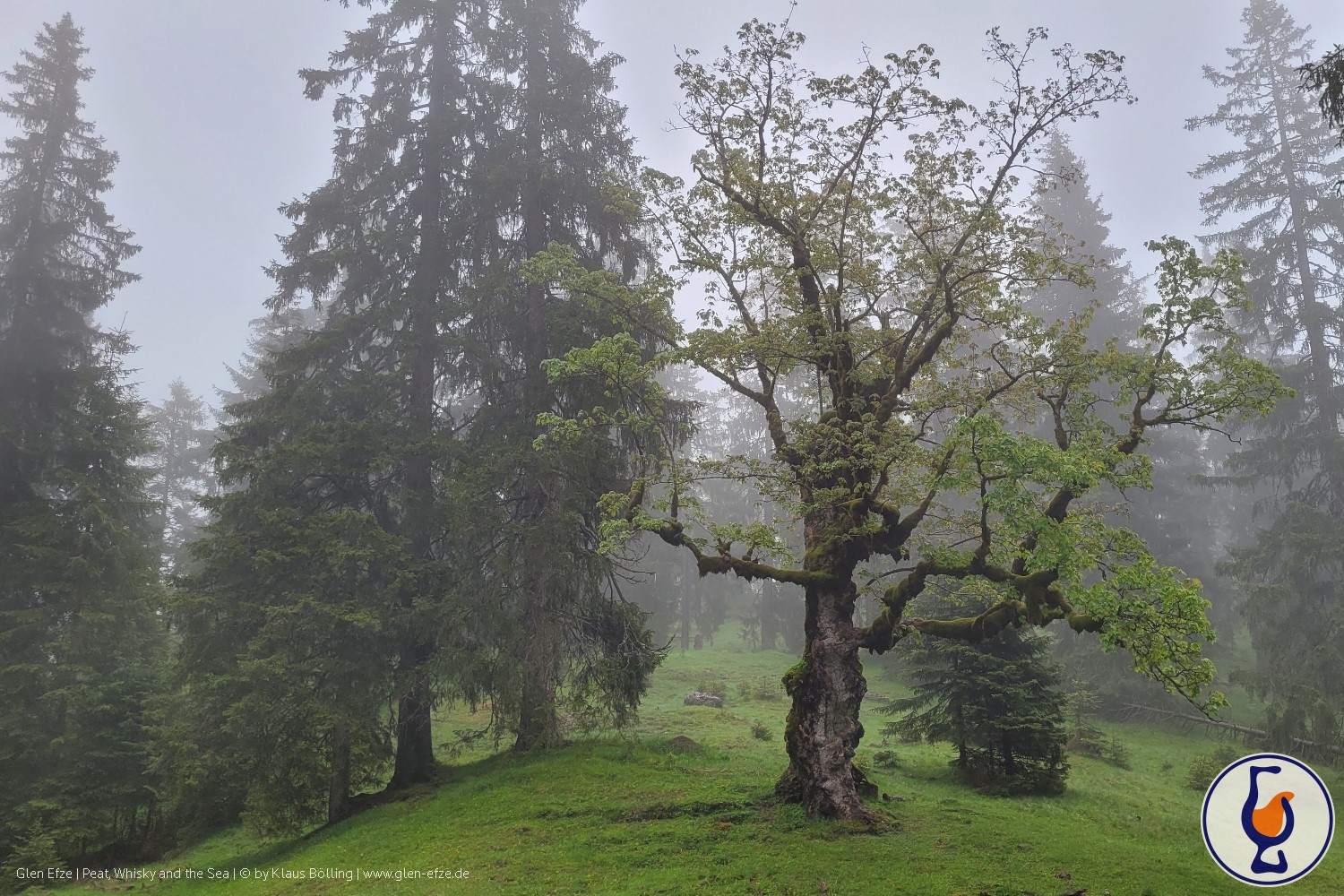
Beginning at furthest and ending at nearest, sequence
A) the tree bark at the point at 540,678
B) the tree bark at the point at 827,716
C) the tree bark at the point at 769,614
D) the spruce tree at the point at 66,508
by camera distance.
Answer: the tree bark at the point at 769,614 < the spruce tree at the point at 66,508 < the tree bark at the point at 540,678 < the tree bark at the point at 827,716

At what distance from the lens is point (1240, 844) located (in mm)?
6777

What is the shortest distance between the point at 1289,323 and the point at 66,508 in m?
33.0

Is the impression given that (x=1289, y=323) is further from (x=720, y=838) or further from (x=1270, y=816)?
(x=720, y=838)

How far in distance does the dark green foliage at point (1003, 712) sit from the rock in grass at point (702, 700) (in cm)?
1093

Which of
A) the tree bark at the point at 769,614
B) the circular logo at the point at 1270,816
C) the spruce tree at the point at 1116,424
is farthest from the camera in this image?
the tree bark at the point at 769,614

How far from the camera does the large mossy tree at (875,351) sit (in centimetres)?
948

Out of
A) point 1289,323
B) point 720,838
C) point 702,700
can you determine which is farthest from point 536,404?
point 1289,323

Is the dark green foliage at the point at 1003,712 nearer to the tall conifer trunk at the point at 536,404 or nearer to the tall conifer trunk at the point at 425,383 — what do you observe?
the tall conifer trunk at the point at 536,404

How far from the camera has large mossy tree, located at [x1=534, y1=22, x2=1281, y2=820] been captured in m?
9.48

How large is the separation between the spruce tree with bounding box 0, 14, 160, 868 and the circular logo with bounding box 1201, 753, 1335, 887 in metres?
17.3

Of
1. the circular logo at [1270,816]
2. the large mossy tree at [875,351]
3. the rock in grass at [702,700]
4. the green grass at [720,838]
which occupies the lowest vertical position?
the rock in grass at [702,700]

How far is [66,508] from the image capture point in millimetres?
18109

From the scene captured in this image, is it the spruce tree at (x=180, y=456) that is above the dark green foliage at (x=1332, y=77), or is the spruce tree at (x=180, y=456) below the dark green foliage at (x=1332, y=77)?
above

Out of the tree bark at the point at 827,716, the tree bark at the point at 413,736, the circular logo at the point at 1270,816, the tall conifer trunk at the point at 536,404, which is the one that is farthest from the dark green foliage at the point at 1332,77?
the tree bark at the point at 413,736
